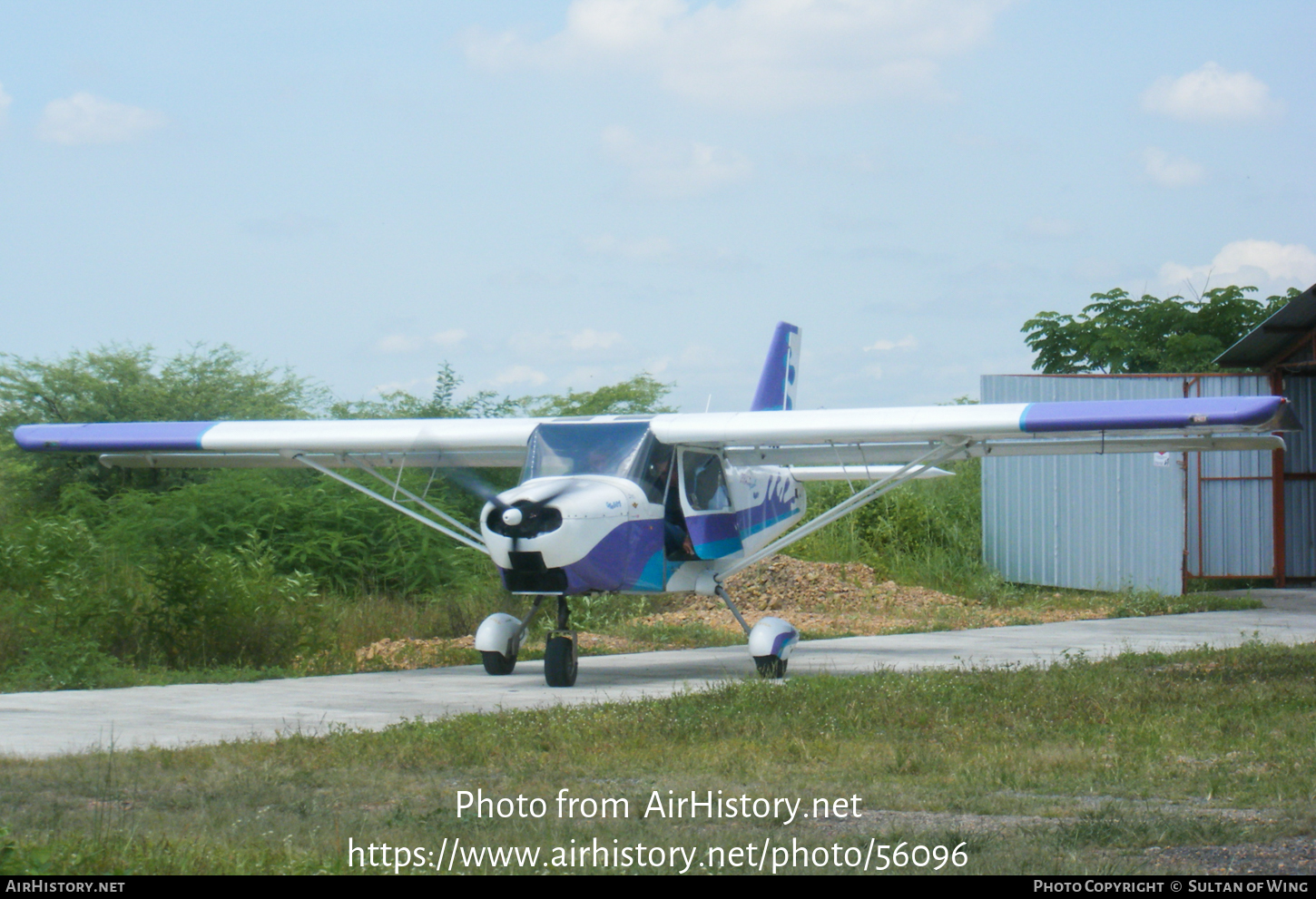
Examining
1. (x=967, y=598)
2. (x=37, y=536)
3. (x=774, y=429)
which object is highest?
(x=774, y=429)

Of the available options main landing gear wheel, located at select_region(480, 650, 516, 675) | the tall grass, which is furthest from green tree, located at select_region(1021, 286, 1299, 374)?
main landing gear wheel, located at select_region(480, 650, 516, 675)

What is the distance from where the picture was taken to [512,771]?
22.0 ft

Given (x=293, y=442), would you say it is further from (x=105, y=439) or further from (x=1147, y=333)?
(x=1147, y=333)

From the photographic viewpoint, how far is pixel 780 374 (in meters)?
16.5

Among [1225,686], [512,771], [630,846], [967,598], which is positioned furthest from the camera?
[967,598]

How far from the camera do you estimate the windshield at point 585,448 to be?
11.6m

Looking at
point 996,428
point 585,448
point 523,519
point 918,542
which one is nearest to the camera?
A: point 523,519

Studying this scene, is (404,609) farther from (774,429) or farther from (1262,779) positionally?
(1262,779)

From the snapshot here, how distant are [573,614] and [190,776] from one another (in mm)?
10674

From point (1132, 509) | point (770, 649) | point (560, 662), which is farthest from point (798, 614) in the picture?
point (560, 662)

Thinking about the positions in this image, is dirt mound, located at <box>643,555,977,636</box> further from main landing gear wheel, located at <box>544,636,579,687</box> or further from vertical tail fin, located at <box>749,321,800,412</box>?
main landing gear wheel, located at <box>544,636,579,687</box>

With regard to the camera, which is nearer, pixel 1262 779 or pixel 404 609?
pixel 1262 779

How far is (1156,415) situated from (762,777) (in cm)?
611
